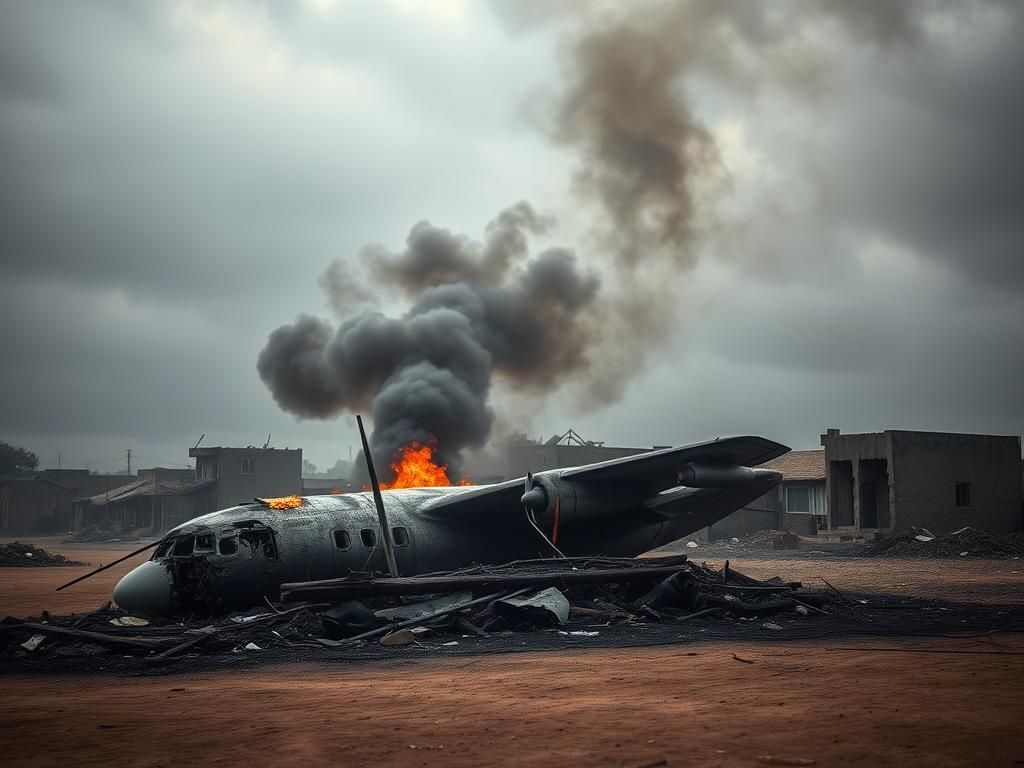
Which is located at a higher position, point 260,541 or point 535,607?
point 260,541

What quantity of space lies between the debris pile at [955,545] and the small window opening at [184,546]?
110ft

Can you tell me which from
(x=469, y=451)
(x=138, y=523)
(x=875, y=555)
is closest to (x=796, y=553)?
(x=875, y=555)

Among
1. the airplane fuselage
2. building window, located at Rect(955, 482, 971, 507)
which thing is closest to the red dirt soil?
the airplane fuselage

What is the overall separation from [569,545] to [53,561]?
37.0 m

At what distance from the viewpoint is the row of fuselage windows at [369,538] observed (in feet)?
62.1

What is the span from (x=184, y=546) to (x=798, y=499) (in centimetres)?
4642

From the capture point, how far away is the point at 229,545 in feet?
58.4

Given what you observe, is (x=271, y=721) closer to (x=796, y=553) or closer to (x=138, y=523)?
(x=796, y=553)

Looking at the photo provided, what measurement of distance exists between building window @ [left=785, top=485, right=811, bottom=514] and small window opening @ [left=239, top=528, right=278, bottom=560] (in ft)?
146

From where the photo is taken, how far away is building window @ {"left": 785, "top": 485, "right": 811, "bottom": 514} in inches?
2212

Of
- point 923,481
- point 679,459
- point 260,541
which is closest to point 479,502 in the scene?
point 679,459

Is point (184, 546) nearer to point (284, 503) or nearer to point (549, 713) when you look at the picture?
point (284, 503)

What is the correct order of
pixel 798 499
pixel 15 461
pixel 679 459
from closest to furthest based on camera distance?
pixel 679 459 < pixel 798 499 < pixel 15 461

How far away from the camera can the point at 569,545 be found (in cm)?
2217
